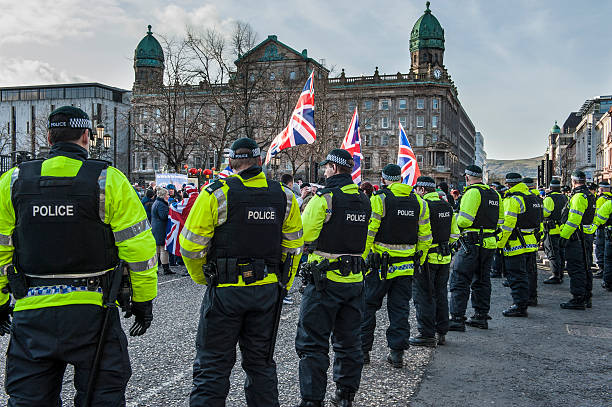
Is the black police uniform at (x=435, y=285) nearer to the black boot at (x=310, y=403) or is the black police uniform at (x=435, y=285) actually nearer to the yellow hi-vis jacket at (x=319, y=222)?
the yellow hi-vis jacket at (x=319, y=222)

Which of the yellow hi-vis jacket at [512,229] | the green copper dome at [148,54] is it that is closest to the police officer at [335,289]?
the yellow hi-vis jacket at [512,229]

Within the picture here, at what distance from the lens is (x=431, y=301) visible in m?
6.70

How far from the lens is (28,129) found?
86438 millimetres

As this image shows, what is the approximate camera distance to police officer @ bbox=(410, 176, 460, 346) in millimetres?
6684

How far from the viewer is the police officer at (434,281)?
668 cm

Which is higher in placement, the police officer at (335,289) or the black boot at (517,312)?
the police officer at (335,289)

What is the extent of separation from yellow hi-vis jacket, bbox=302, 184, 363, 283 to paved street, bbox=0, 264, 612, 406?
1116 mm

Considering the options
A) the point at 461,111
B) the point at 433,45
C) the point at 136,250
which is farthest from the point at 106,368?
the point at 461,111

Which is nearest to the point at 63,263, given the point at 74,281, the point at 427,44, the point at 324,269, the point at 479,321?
the point at 74,281

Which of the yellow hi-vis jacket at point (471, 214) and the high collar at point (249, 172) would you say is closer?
the high collar at point (249, 172)

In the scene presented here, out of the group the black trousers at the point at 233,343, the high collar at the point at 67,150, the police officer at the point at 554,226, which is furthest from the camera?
the police officer at the point at 554,226

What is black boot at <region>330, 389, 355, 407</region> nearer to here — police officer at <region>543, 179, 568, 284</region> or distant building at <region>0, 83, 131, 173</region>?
police officer at <region>543, 179, 568, 284</region>

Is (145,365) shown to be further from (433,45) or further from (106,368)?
(433,45)

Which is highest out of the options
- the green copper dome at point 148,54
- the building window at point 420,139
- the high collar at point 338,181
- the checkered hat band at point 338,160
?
the green copper dome at point 148,54
